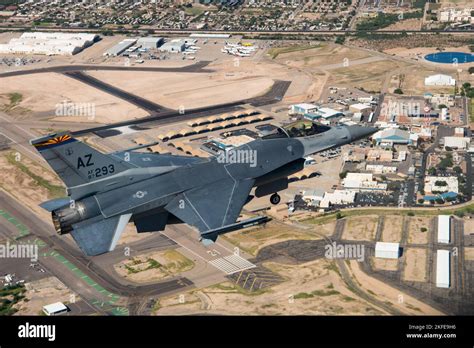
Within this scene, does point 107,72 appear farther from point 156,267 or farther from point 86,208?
point 86,208

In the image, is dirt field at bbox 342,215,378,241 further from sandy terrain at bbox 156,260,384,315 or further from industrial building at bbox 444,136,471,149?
industrial building at bbox 444,136,471,149

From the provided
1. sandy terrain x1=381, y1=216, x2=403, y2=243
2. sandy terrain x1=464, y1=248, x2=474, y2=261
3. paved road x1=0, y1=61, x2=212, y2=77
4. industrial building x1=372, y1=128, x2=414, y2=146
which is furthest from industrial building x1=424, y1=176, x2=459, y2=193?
paved road x1=0, y1=61, x2=212, y2=77

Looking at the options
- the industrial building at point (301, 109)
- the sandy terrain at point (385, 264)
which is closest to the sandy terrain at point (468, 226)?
the sandy terrain at point (385, 264)

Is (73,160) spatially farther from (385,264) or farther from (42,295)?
(385,264)

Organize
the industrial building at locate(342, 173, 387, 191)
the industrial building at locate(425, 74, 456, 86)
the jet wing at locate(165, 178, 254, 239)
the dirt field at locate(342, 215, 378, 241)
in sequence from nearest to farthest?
1. the jet wing at locate(165, 178, 254, 239)
2. the dirt field at locate(342, 215, 378, 241)
3. the industrial building at locate(342, 173, 387, 191)
4. the industrial building at locate(425, 74, 456, 86)

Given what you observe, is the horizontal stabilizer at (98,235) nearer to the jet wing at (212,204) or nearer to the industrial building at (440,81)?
the jet wing at (212,204)

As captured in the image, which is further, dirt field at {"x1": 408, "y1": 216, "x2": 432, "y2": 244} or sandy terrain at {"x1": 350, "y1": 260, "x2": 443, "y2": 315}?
dirt field at {"x1": 408, "y1": 216, "x2": 432, "y2": 244}
